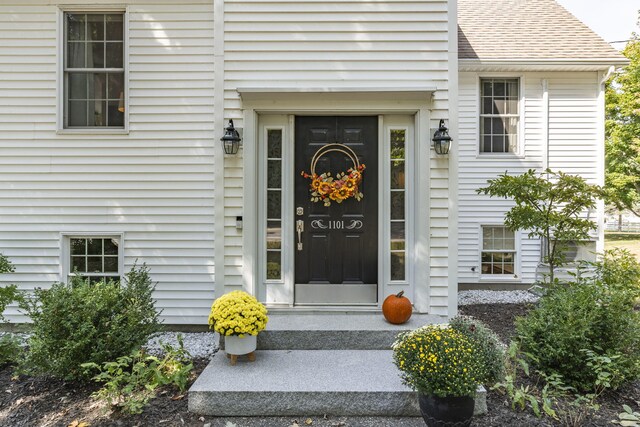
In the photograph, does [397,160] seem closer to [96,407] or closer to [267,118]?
[267,118]

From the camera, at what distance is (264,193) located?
4348mm

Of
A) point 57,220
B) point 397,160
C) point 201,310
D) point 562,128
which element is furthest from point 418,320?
point 562,128

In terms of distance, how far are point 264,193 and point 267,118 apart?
872mm

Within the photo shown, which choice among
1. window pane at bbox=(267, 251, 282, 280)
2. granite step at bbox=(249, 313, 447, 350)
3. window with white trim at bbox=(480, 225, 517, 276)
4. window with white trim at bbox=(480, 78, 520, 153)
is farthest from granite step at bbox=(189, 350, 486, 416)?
window with white trim at bbox=(480, 78, 520, 153)

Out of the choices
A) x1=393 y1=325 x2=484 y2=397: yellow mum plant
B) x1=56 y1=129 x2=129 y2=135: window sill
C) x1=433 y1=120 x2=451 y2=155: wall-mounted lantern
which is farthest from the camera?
x1=56 y1=129 x2=129 y2=135: window sill

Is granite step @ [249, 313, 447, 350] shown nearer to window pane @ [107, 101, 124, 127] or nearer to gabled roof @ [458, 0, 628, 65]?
window pane @ [107, 101, 124, 127]

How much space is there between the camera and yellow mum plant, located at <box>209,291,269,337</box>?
335 cm

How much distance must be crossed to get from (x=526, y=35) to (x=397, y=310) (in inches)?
255

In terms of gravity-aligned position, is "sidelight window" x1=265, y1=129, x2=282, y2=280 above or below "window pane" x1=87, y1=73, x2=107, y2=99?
below

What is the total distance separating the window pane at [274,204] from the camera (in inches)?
172

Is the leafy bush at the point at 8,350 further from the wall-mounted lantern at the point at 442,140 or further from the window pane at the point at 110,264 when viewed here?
the wall-mounted lantern at the point at 442,140

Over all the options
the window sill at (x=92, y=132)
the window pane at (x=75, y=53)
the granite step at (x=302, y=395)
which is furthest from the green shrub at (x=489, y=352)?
the window pane at (x=75, y=53)

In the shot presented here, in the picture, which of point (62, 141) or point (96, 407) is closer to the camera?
point (96, 407)

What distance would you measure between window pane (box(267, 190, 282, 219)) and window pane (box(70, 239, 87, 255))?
2571 mm
